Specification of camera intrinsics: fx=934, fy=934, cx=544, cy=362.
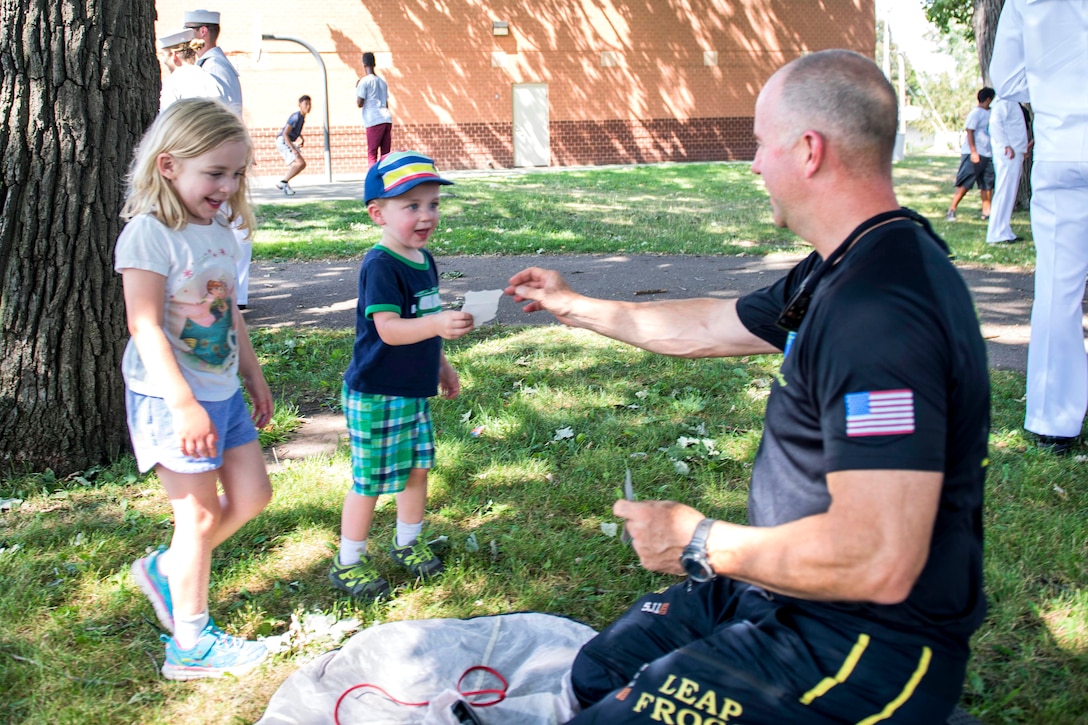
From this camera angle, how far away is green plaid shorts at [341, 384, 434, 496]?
3234 mm

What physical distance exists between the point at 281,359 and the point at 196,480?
3.24 metres

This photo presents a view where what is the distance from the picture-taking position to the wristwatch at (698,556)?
1.92 metres

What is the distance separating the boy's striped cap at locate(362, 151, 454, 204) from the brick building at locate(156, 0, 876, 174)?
2226cm

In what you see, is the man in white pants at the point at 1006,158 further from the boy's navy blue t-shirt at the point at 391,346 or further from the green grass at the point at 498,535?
the boy's navy blue t-shirt at the point at 391,346

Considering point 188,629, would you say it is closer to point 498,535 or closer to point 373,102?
point 498,535

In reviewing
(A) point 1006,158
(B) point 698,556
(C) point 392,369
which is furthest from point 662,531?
(A) point 1006,158

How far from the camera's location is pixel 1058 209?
13.9 feet

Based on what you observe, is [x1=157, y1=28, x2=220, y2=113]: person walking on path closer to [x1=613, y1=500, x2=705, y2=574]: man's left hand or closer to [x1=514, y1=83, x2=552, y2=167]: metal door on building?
[x1=613, y1=500, x2=705, y2=574]: man's left hand

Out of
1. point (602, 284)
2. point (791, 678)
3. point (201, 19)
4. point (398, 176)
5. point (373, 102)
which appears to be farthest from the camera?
point (373, 102)

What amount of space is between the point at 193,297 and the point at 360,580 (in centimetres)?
115

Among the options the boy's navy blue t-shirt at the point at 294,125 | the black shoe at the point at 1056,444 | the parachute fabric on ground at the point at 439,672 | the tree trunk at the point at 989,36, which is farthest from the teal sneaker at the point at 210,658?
the boy's navy blue t-shirt at the point at 294,125

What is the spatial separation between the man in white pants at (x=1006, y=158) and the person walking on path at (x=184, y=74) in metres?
6.89

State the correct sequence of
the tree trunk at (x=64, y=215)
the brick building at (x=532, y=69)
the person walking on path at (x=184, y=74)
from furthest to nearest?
the brick building at (x=532, y=69) < the person walking on path at (x=184, y=74) < the tree trunk at (x=64, y=215)

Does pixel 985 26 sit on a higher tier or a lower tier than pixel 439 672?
higher
